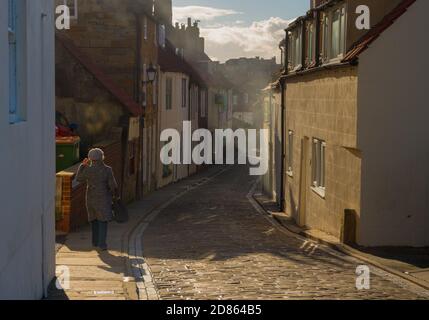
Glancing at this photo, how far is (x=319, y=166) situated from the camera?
22094 millimetres

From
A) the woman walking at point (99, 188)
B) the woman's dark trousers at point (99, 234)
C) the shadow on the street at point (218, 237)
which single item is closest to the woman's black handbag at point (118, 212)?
the woman walking at point (99, 188)

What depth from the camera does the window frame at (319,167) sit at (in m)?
21.2

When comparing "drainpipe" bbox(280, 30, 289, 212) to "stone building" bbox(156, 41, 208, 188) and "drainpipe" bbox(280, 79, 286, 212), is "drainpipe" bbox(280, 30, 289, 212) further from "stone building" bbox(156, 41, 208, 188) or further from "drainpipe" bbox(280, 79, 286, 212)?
"stone building" bbox(156, 41, 208, 188)

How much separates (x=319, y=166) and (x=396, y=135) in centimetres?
567

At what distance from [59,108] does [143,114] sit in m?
5.46

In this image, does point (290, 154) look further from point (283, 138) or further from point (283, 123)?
point (283, 123)

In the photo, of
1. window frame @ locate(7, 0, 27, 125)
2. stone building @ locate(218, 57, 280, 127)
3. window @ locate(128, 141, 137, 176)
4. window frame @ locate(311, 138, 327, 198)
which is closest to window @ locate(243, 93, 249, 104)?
stone building @ locate(218, 57, 280, 127)

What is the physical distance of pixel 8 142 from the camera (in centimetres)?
718

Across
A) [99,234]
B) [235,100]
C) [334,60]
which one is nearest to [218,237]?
[99,234]

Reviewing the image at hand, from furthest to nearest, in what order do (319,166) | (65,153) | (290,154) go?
(290,154) → (65,153) → (319,166)

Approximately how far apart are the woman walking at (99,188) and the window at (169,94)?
27304 millimetres

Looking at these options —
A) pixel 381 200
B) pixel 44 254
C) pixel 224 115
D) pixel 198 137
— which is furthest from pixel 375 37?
pixel 224 115

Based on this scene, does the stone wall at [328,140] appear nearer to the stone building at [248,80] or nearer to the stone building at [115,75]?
the stone building at [115,75]
